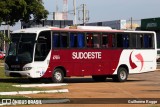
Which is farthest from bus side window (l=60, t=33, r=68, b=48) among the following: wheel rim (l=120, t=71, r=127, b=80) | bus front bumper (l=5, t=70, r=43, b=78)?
wheel rim (l=120, t=71, r=127, b=80)

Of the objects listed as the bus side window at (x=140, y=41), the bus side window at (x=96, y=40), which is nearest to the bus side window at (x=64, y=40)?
the bus side window at (x=96, y=40)

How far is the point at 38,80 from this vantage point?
27.2m

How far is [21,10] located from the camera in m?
45.4

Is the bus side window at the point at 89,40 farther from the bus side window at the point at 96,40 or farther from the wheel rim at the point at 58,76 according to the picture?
the wheel rim at the point at 58,76

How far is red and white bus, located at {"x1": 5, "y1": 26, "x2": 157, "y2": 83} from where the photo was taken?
2530cm

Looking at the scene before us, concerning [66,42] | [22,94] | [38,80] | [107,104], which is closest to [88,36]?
[66,42]

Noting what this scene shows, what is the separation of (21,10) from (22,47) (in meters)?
20.5

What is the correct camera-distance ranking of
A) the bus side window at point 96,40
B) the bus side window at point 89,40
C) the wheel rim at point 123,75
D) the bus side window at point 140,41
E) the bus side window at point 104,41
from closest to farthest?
the bus side window at point 89,40, the bus side window at point 96,40, the bus side window at point 104,41, the wheel rim at point 123,75, the bus side window at point 140,41

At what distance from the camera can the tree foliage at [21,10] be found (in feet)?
143

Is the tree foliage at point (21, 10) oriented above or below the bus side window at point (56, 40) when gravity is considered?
above

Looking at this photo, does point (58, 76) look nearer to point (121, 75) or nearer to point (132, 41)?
point (121, 75)

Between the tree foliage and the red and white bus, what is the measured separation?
16.3m

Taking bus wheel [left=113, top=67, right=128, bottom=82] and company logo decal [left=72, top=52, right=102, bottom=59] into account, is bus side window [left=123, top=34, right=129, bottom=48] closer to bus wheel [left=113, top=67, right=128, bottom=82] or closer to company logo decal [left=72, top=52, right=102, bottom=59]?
bus wheel [left=113, top=67, right=128, bottom=82]

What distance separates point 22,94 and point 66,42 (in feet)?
27.4
